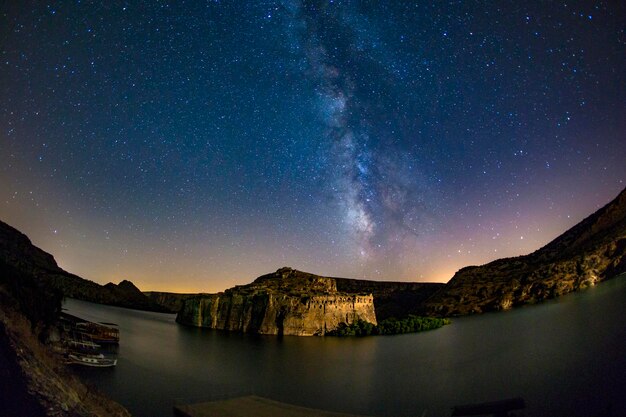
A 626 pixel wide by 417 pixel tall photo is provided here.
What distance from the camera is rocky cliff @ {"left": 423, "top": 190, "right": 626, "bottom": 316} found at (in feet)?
356

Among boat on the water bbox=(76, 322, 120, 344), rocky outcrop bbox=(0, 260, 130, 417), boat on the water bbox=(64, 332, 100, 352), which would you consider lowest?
boat on the water bbox=(76, 322, 120, 344)

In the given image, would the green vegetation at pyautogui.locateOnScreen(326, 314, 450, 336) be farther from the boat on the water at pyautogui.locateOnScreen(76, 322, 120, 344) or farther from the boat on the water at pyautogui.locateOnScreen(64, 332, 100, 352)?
the boat on the water at pyautogui.locateOnScreen(64, 332, 100, 352)

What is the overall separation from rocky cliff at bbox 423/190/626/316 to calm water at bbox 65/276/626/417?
211 ft

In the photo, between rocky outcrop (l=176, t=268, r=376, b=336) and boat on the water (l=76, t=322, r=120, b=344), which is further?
rocky outcrop (l=176, t=268, r=376, b=336)

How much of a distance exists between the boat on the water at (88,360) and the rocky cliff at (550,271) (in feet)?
450

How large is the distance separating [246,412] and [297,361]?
2254 cm

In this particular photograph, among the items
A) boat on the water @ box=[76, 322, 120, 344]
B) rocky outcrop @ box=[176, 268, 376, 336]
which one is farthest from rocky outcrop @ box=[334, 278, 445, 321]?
boat on the water @ box=[76, 322, 120, 344]

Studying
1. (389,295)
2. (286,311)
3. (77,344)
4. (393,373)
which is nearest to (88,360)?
(77,344)

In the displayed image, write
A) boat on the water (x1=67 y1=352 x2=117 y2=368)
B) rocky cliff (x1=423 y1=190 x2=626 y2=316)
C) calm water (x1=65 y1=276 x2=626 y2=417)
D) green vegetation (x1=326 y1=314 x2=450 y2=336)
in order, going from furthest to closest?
rocky cliff (x1=423 y1=190 x2=626 y2=316) → green vegetation (x1=326 y1=314 x2=450 y2=336) → boat on the water (x1=67 y1=352 x2=117 y2=368) → calm water (x1=65 y1=276 x2=626 y2=417)

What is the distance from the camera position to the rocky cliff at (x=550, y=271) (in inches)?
4267

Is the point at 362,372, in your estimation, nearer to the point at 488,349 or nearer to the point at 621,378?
the point at 621,378

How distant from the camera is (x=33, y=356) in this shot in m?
12.2

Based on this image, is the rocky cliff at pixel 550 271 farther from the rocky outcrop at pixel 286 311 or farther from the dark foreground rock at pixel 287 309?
the rocky outcrop at pixel 286 311

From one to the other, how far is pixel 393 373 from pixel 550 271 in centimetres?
12386
